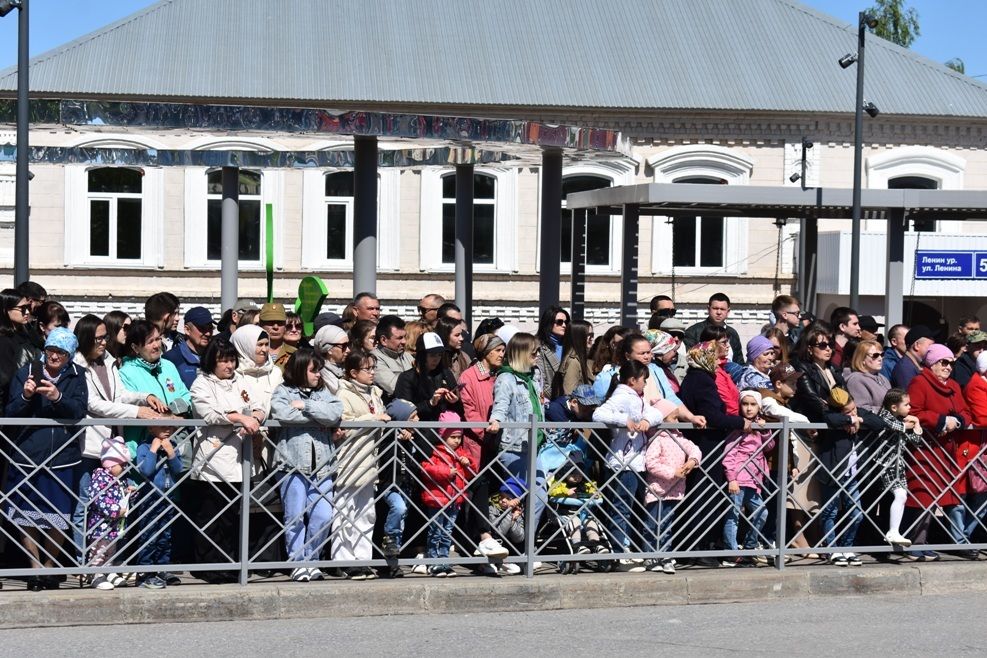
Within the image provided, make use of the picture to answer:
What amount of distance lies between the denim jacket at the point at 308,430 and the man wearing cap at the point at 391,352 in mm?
1358

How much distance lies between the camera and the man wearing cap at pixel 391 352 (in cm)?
994

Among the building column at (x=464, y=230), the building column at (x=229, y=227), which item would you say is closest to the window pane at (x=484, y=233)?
the building column at (x=229, y=227)

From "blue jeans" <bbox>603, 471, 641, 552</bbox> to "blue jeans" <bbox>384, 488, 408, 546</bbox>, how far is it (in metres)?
1.33

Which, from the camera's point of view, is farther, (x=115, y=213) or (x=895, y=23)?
(x=895, y=23)

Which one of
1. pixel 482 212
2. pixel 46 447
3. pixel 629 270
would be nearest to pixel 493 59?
pixel 482 212

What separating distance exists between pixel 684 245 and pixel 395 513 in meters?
23.2

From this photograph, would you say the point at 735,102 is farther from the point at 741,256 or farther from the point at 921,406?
the point at 921,406

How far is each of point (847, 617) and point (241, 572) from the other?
3.72 metres

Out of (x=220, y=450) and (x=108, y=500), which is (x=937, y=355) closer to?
(x=220, y=450)

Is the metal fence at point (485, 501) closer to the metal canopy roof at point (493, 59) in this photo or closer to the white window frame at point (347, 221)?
the metal canopy roof at point (493, 59)

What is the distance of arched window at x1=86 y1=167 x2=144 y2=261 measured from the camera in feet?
96.8

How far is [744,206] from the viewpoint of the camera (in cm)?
1730

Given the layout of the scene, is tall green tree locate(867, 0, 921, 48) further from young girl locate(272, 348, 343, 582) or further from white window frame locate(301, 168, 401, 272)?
young girl locate(272, 348, 343, 582)

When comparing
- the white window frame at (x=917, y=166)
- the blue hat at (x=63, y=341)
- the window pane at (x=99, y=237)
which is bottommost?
the blue hat at (x=63, y=341)
